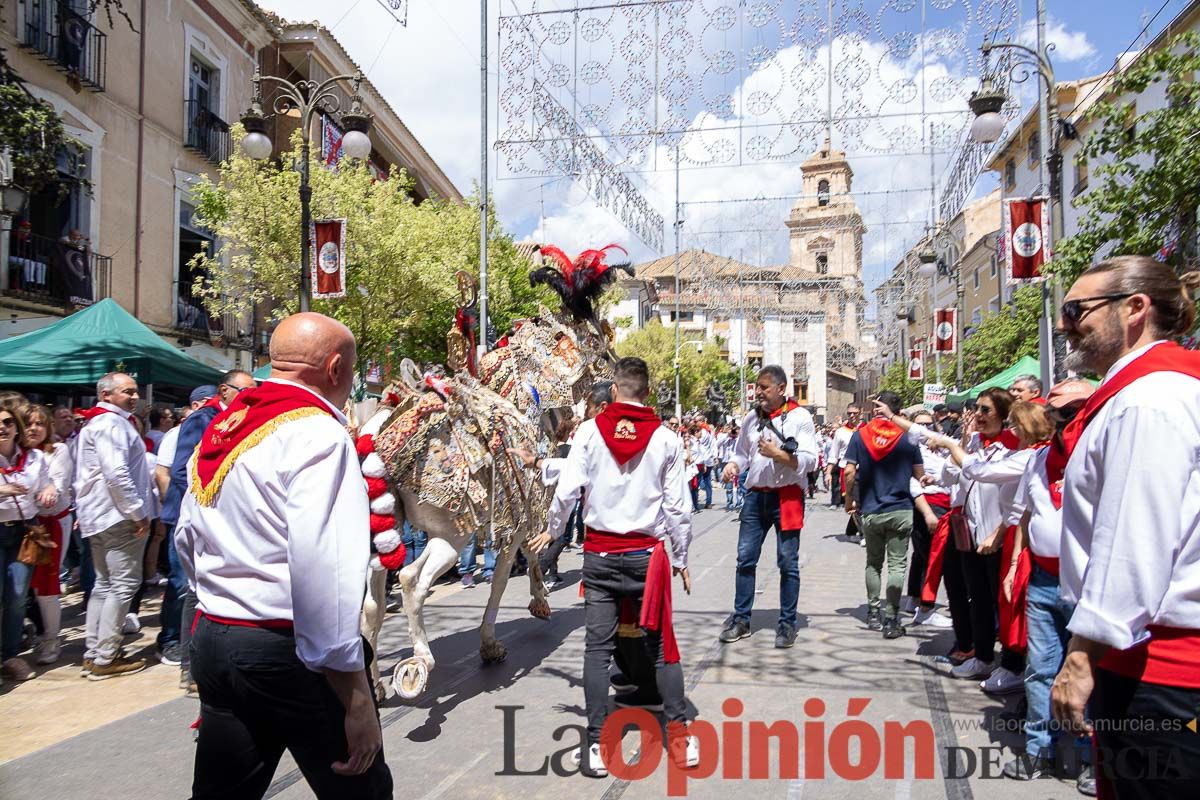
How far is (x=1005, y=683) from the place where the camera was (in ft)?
17.6

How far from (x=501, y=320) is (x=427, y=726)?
18.9 meters

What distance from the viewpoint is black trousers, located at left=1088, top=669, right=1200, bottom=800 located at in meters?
1.88

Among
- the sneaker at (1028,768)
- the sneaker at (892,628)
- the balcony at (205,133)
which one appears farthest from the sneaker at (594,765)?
the balcony at (205,133)

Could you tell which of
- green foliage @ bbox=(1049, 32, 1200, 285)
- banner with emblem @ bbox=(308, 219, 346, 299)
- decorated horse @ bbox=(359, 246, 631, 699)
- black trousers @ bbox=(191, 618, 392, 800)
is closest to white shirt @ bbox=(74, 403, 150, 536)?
decorated horse @ bbox=(359, 246, 631, 699)

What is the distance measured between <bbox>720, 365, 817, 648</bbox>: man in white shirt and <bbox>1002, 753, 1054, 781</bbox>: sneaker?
232cm

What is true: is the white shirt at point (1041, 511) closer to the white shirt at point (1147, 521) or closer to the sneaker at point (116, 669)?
the white shirt at point (1147, 521)

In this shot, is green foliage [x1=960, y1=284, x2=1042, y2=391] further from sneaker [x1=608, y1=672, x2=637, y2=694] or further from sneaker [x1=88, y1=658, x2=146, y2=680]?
sneaker [x1=88, y1=658, x2=146, y2=680]

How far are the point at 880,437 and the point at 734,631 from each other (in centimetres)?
200

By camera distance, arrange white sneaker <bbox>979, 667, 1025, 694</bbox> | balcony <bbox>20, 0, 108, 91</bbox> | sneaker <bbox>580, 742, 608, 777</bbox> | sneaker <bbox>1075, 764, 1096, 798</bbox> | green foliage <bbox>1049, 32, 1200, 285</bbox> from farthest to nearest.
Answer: balcony <bbox>20, 0, 108, 91</bbox> < green foliage <bbox>1049, 32, 1200, 285</bbox> < white sneaker <bbox>979, 667, 1025, 694</bbox> < sneaker <bbox>580, 742, 608, 777</bbox> < sneaker <bbox>1075, 764, 1096, 798</bbox>

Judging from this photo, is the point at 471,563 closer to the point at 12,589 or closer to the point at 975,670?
the point at 12,589

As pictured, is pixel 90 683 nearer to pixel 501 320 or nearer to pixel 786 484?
pixel 786 484

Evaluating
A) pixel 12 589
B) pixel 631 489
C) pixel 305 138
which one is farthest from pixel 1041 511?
pixel 305 138

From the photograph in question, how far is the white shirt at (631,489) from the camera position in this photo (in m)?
4.48

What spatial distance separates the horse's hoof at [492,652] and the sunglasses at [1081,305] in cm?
457
